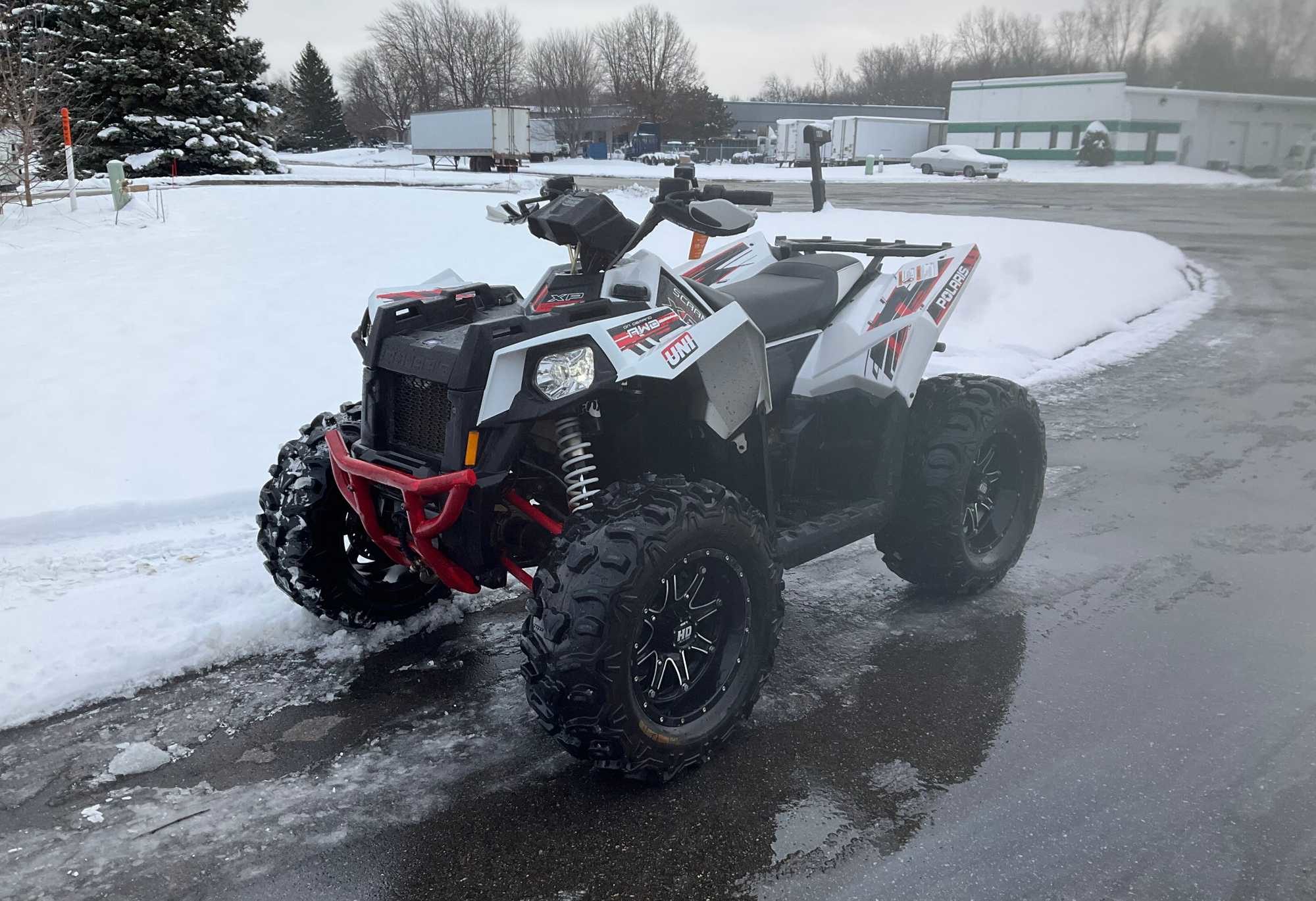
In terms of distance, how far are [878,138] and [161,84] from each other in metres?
39.4

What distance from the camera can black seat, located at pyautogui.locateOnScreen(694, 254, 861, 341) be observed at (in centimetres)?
369

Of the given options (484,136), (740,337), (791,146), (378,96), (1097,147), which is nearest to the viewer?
(740,337)

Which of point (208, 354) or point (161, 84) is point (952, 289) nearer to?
point (208, 354)

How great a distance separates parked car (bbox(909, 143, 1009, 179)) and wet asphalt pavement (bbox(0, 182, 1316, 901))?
129 ft

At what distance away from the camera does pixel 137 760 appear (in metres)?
3.14

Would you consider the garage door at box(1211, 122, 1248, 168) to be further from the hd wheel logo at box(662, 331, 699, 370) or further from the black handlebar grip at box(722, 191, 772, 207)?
the hd wheel logo at box(662, 331, 699, 370)

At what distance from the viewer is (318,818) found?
2879mm

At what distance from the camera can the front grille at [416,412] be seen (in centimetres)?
301

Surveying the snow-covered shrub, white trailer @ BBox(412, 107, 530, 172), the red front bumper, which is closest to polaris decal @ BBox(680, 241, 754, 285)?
the red front bumper

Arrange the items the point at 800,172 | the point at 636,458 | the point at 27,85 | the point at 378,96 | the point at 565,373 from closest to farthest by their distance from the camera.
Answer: the point at 565,373 → the point at 636,458 → the point at 27,85 → the point at 800,172 → the point at 378,96

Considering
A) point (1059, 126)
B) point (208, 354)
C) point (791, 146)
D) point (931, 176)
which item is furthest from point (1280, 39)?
point (791, 146)

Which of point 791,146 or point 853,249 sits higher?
point 791,146

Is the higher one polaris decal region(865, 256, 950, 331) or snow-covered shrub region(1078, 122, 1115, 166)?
snow-covered shrub region(1078, 122, 1115, 166)

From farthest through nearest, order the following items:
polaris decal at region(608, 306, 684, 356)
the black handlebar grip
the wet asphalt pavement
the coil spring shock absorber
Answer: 1. the black handlebar grip
2. the coil spring shock absorber
3. polaris decal at region(608, 306, 684, 356)
4. the wet asphalt pavement
